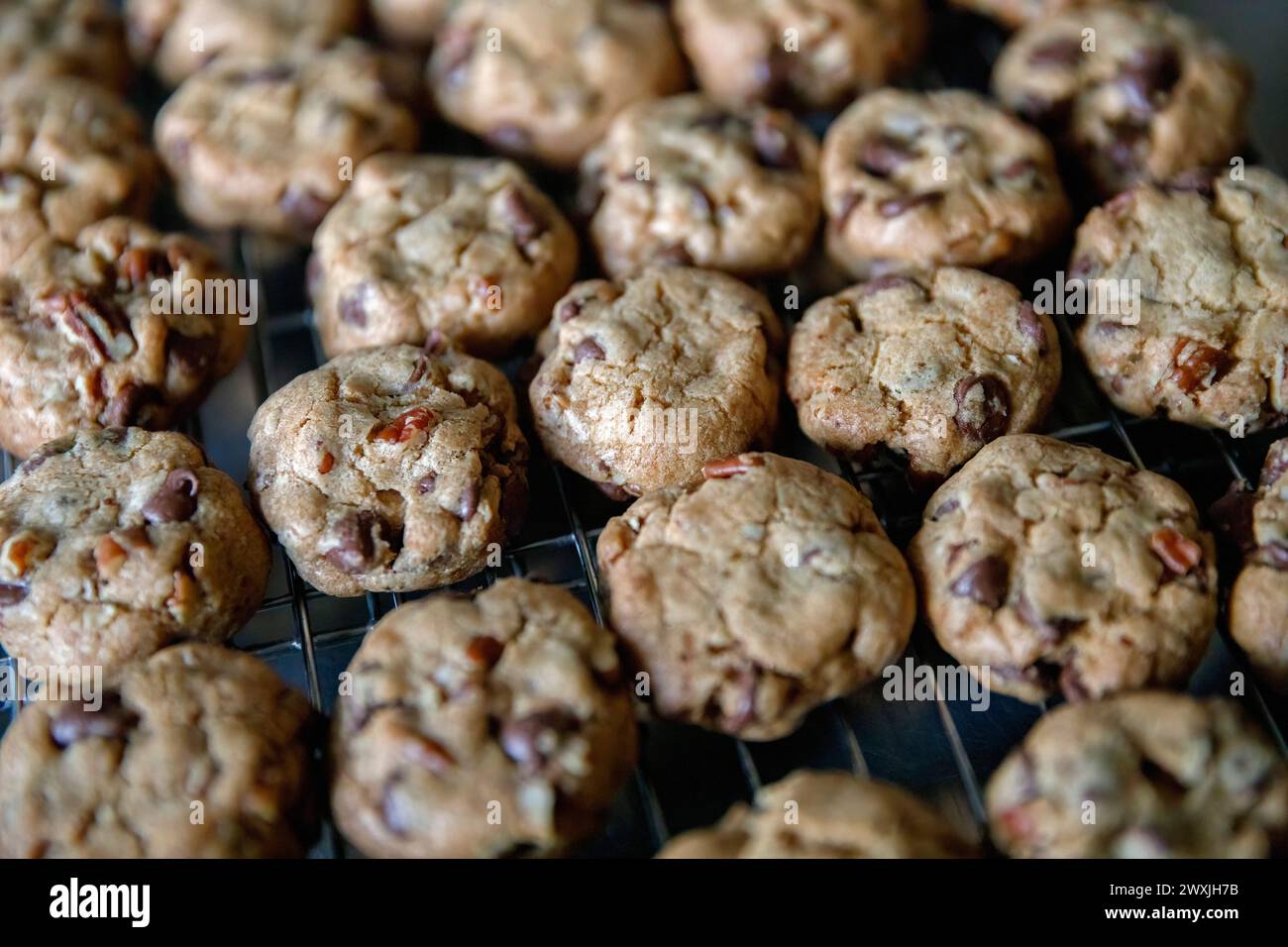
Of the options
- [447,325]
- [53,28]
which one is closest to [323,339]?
[447,325]

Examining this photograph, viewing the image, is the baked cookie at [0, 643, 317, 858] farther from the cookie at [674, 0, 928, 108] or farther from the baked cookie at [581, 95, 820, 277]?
the cookie at [674, 0, 928, 108]

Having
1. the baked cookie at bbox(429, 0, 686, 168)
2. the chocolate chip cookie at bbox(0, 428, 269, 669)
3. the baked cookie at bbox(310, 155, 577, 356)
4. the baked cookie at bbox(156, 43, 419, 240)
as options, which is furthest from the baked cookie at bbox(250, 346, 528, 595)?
the baked cookie at bbox(429, 0, 686, 168)

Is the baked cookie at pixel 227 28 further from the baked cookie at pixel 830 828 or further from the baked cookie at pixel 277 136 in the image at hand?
the baked cookie at pixel 830 828

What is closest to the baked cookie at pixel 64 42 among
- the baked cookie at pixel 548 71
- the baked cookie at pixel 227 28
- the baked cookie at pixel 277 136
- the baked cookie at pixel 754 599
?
the baked cookie at pixel 227 28

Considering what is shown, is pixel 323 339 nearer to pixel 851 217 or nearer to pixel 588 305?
pixel 588 305
